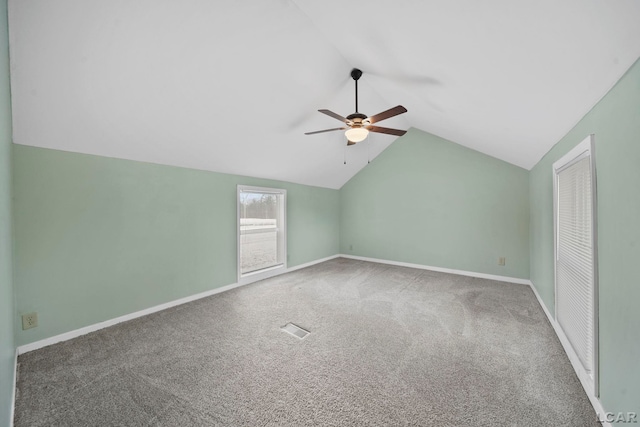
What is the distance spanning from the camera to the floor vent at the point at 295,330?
8.18 feet

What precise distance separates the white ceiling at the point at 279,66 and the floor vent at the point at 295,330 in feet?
8.04

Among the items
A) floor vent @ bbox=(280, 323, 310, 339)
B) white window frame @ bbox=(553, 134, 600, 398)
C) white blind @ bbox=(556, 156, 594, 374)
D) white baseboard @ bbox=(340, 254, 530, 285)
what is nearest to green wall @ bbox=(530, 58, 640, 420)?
white window frame @ bbox=(553, 134, 600, 398)

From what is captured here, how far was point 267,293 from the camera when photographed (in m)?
3.73

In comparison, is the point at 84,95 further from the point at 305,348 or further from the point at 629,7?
the point at 629,7

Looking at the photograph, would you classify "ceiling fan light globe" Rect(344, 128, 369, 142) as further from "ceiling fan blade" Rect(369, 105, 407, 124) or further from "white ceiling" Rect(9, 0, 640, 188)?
"white ceiling" Rect(9, 0, 640, 188)

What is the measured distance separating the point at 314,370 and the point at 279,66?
2889 mm

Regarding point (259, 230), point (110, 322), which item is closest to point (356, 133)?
point (259, 230)

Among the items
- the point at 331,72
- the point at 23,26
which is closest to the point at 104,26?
the point at 23,26

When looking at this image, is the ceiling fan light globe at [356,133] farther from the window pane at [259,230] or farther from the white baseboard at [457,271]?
the white baseboard at [457,271]

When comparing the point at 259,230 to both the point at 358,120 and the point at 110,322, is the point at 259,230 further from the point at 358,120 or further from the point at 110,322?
the point at 358,120

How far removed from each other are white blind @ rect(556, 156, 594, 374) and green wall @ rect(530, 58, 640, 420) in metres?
0.16

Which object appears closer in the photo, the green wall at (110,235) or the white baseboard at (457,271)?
the green wall at (110,235)

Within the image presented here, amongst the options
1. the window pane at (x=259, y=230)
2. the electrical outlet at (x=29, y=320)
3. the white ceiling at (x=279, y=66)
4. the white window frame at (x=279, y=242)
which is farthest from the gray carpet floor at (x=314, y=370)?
the white ceiling at (x=279, y=66)

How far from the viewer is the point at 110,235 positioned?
2666mm
